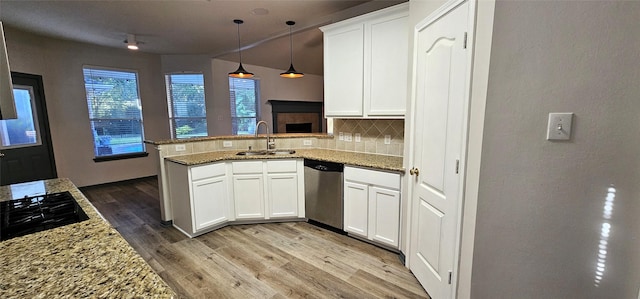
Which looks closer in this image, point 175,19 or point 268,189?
point 268,189

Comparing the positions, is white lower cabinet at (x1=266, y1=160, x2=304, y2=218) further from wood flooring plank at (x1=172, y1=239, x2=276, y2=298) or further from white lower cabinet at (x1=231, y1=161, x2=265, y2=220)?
wood flooring plank at (x1=172, y1=239, x2=276, y2=298)

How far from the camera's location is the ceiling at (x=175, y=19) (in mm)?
2979

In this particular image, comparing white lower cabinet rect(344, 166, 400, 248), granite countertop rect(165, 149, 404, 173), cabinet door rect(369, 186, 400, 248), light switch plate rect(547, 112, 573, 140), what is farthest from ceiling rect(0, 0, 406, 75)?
light switch plate rect(547, 112, 573, 140)

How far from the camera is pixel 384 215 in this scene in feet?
8.16

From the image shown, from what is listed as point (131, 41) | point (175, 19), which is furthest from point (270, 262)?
point (131, 41)

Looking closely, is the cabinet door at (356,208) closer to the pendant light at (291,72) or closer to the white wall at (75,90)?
the pendant light at (291,72)

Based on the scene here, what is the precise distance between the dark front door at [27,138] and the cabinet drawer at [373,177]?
448 cm

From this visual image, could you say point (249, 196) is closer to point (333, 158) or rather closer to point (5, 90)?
point (333, 158)

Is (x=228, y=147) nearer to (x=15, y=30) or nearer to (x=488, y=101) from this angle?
(x=488, y=101)

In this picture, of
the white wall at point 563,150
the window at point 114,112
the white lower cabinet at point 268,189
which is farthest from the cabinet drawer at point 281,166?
the window at point 114,112

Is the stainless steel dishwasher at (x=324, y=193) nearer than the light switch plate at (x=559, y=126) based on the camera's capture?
No

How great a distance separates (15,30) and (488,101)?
19.3 feet

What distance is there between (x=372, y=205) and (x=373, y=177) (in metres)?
0.28

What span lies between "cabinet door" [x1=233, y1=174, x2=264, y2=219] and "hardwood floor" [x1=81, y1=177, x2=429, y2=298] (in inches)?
6.3
